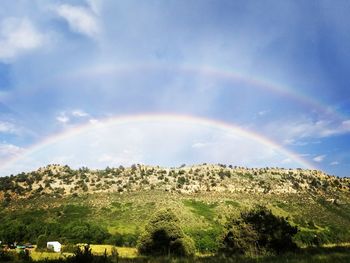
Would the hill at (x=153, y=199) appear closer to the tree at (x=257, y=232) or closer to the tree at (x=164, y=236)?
the tree at (x=164, y=236)

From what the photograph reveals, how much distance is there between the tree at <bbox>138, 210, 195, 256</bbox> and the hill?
53.5 ft

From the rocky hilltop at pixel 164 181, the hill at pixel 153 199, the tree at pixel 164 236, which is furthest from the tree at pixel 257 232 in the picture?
the rocky hilltop at pixel 164 181

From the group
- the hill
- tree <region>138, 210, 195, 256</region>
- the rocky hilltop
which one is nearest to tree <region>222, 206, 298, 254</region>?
tree <region>138, 210, 195, 256</region>

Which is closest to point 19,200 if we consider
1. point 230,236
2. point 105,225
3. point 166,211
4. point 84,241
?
point 105,225

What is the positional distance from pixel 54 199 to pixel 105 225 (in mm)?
29952

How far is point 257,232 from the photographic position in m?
20.6

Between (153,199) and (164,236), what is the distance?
189 feet

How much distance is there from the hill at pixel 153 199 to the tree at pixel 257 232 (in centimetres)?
2783

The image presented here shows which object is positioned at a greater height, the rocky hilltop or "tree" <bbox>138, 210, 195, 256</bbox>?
the rocky hilltop

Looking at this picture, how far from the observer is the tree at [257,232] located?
1938 centimetres

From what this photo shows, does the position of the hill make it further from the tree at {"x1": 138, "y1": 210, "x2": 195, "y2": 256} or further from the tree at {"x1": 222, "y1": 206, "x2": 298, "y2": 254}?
the tree at {"x1": 222, "y1": 206, "x2": 298, "y2": 254}

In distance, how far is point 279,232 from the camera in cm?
1972

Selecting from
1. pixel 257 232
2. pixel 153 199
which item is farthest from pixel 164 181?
pixel 257 232

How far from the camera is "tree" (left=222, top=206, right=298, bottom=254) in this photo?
19.4 m
